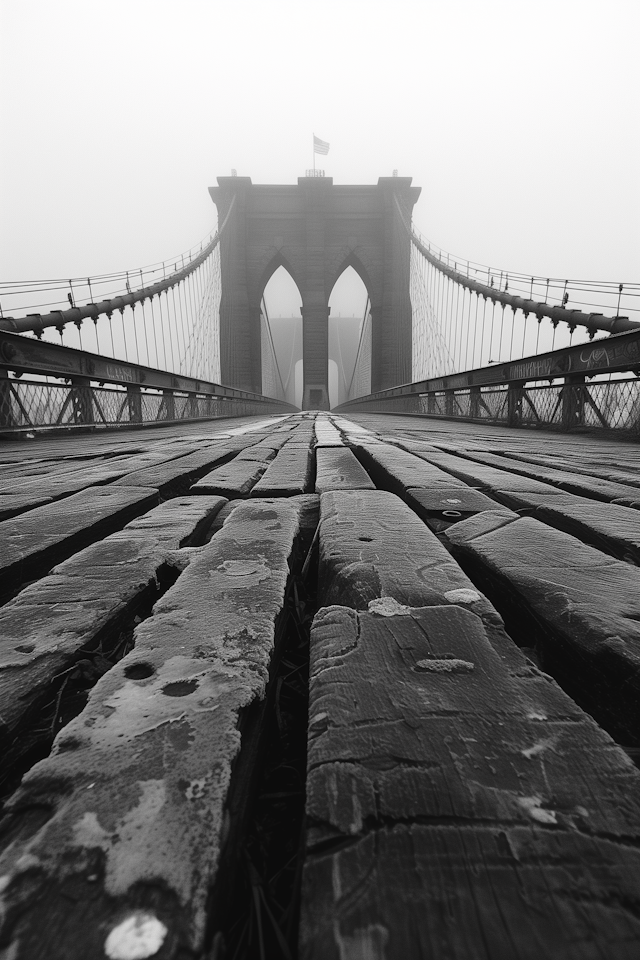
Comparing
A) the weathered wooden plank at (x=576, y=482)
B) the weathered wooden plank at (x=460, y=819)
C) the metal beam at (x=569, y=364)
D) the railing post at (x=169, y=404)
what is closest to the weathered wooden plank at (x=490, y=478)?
the weathered wooden plank at (x=576, y=482)

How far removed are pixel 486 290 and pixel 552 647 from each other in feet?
57.2

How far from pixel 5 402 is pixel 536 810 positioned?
5.31m

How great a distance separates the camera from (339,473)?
199cm

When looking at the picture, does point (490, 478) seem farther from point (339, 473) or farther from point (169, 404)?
point (169, 404)

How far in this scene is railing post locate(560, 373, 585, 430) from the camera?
4977 mm

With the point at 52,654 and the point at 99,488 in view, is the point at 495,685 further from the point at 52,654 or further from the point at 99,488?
the point at 99,488

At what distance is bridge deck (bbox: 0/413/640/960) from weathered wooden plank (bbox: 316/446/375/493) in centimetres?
68

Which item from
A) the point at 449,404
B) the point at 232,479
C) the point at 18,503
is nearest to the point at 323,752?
the point at 18,503

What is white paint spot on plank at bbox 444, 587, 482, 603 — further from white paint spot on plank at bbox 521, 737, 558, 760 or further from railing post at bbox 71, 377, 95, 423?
railing post at bbox 71, 377, 95, 423

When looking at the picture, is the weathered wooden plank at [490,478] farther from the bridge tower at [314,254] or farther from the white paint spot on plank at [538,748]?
the bridge tower at [314,254]

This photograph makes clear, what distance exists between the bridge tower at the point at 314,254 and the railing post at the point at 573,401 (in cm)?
2671

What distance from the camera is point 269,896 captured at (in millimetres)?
365

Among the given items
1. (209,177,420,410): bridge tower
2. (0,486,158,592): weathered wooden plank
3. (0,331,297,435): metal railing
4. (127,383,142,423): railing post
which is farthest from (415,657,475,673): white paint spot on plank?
(209,177,420,410): bridge tower

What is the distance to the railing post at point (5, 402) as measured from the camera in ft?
15.1
